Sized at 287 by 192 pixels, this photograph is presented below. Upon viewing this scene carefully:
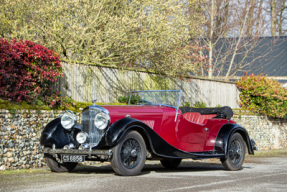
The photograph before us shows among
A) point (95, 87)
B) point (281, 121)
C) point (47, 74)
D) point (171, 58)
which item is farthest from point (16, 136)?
point (281, 121)

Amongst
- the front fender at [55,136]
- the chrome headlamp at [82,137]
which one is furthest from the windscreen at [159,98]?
the front fender at [55,136]

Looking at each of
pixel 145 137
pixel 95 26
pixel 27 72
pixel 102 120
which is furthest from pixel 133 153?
pixel 95 26

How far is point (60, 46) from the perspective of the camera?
12.4 m

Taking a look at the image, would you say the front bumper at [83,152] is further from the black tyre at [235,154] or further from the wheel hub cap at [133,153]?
the black tyre at [235,154]

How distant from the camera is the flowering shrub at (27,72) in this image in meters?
8.87

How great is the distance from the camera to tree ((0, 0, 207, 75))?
1180 centimetres

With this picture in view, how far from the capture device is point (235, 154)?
28.8 ft

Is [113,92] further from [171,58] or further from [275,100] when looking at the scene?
[275,100]

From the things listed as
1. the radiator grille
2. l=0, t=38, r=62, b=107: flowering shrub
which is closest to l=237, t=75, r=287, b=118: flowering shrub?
l=0, t=38, r=62, b=107: flowering shrub

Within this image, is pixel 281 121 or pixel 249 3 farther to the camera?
pixel 249 3

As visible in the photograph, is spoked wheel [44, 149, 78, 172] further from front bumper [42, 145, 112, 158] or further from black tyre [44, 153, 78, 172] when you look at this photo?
front bumper [42, 145, 112, 158]

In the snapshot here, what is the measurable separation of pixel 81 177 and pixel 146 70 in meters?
8.57

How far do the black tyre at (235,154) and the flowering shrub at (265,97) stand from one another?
10287 millimetres

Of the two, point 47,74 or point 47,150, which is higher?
point 47,74
